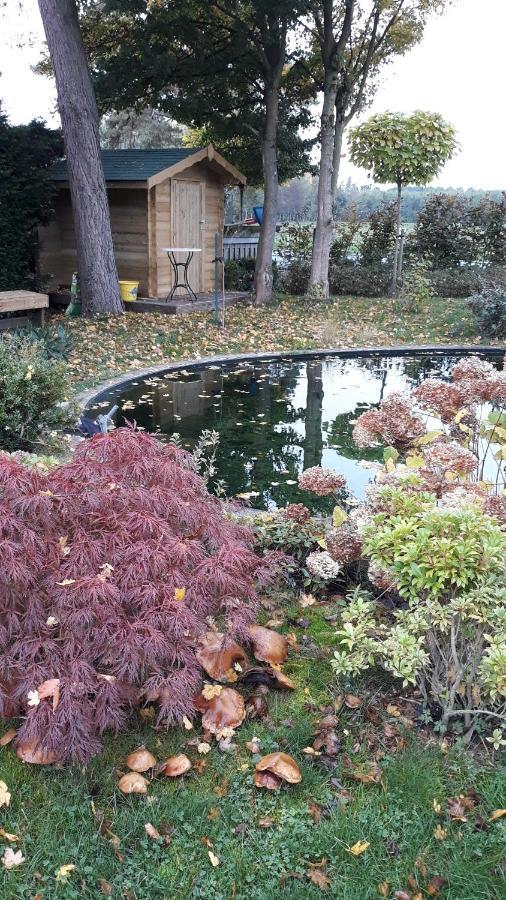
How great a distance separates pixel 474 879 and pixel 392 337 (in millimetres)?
10110

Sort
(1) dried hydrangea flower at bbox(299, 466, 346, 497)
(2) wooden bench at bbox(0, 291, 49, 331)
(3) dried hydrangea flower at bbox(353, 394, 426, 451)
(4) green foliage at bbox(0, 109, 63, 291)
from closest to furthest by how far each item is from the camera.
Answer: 1. (1) dried hydrangea flower at bbox(299, 466, 346, 497)
2. (3) dried hydrangea flower at bbox(353, 394, 426, 451)
3. (2) wooden bench at bbox(0, 291, 49, 331)
4. (4) green foliage at bbox(0, 109, 63, 291)

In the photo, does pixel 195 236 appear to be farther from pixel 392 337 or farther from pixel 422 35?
pixel 422 35

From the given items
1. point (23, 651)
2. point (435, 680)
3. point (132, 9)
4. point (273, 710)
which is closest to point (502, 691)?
point (435, 680)

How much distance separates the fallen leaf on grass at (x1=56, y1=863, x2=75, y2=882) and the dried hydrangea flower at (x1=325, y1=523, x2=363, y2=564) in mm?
1696

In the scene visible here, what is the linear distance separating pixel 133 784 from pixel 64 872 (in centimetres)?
33

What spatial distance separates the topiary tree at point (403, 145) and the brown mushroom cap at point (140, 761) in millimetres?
13243

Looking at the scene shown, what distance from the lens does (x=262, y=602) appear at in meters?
3.25

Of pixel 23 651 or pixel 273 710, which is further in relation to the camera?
pixel 273 710

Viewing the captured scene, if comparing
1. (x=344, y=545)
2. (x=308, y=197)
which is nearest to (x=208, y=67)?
(x=344, y=545)

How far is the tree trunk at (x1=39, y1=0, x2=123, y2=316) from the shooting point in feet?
34.9

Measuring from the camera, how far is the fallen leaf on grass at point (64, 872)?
1939mm

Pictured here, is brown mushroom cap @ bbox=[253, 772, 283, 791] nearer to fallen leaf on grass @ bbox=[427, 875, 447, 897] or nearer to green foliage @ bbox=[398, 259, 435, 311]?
fallen leaf on grass @ bbox=[427, 875, 447, 897]

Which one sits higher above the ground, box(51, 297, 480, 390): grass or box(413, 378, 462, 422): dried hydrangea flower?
box(413, 378, 462, 422): dried hydrangea flower

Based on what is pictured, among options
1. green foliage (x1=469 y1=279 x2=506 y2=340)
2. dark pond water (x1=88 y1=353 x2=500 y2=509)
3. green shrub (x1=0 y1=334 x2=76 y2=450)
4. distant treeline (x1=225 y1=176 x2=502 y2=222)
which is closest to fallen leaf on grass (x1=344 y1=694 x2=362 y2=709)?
dark pond water (x1=88 y1=353 x2=500 y2=509)
